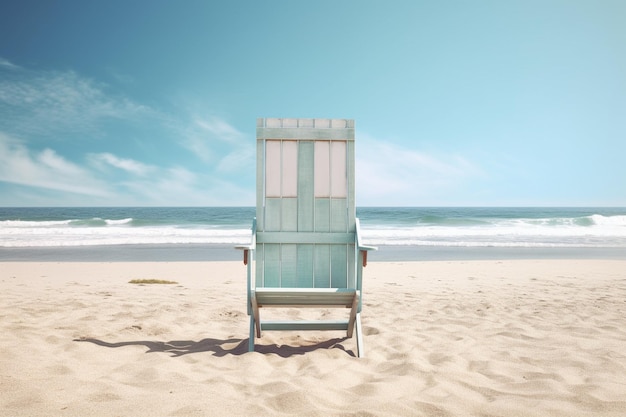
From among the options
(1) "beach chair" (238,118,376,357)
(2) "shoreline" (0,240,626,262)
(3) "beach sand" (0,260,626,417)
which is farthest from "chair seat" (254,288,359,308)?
(2) "shoreline" (0,240,626,262)

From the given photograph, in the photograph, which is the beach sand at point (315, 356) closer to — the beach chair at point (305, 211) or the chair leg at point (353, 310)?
the chair leg at point (353, 310)

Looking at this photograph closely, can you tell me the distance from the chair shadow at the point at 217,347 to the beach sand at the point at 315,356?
2 centimetres

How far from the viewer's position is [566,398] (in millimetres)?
2566

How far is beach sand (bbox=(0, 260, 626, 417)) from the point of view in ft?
8.19

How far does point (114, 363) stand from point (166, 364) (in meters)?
0.42

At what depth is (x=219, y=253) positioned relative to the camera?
1355 centimetres

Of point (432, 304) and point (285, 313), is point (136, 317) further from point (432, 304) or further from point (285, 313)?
point (432, 304)

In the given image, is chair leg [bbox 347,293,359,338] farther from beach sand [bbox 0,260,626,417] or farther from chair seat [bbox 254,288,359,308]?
beach sand [bbox 0,260,626,417]

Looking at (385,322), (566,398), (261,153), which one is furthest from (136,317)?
(566,398)

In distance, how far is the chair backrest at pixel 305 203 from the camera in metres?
4.01

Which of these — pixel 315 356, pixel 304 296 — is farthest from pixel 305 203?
pixel 315 356

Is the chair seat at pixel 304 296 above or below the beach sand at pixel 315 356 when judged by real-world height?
above

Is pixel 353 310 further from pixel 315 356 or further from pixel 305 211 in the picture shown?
pixel 305 211

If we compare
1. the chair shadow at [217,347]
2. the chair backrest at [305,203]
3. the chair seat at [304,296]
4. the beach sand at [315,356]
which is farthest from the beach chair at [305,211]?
the beach sand at [315,356]
